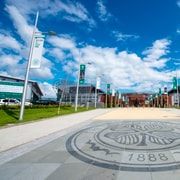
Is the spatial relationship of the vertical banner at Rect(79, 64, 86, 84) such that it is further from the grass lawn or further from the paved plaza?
the paved plaza

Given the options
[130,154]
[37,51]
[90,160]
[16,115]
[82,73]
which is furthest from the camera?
[82,73]

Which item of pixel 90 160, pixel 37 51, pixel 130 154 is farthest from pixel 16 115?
pixel 130 154

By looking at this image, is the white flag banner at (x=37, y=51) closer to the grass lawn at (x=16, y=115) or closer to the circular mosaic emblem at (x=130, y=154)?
the grass lawn at (x=16, y=115)

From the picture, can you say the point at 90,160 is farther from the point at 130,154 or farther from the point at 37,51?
the point at 37,51

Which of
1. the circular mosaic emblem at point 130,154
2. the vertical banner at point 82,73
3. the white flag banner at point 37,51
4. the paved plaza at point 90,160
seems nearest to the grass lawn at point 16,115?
the white flag banner at point 37,51

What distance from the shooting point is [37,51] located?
46.1 ft

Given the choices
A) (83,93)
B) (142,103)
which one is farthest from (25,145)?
(142,103)

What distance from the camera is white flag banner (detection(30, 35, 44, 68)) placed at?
13.9m

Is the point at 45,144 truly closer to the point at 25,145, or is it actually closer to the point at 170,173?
the point at 25,145

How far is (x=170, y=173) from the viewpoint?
156 inches

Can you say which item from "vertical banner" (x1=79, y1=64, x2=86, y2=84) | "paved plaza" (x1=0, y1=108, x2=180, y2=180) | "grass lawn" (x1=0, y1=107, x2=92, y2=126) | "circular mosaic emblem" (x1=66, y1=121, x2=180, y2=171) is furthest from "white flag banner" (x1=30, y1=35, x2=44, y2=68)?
"vertical banner" (x1=79, y1=64, x2=86, y2=84)

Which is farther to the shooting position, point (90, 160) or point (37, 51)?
point (37, 51)

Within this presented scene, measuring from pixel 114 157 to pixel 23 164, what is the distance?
8.09ft

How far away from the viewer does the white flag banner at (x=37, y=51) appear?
13.9m
